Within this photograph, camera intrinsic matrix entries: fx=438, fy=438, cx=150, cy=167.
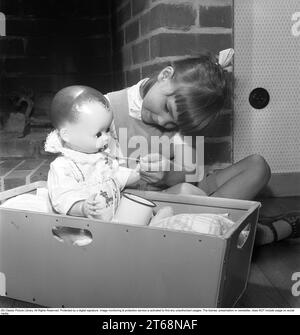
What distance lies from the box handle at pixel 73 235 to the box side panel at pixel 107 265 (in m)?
0.01

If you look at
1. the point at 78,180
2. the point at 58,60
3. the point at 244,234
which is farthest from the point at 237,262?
the point at 58,60

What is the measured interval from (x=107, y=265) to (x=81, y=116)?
24 centimetres

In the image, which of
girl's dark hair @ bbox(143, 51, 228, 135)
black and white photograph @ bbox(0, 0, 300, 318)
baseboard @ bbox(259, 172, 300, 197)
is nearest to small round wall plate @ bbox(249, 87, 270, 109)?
black and white photograph @ bbox(0, 0, 300, 318)

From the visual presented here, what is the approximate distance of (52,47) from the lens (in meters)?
1.35

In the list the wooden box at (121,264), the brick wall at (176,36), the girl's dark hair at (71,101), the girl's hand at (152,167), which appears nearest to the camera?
the wooden box at (121,264)

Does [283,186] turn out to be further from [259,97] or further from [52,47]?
[52,47]

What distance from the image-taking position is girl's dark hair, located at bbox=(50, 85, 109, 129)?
2.36 feet

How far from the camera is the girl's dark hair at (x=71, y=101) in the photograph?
72 centimetres

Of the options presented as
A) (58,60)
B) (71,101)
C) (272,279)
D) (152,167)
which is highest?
(58,60)

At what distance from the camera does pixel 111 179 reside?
0.79 meters

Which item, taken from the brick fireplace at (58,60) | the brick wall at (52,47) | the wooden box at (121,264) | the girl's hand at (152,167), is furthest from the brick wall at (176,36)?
the wooden box at (121,264)

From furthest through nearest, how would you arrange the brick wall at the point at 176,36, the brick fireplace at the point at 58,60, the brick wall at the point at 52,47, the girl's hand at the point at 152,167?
the brick wall at the point at 52,47
the brick fireplace at the point at 58,60
the brick wall at the point at 176,36
the girl's hand at the point at 152,167

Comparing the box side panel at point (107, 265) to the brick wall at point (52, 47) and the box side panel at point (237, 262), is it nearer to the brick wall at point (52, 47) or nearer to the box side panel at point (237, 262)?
the box side panel at point (237, 262)

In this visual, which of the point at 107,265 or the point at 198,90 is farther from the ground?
the point at 198,90
